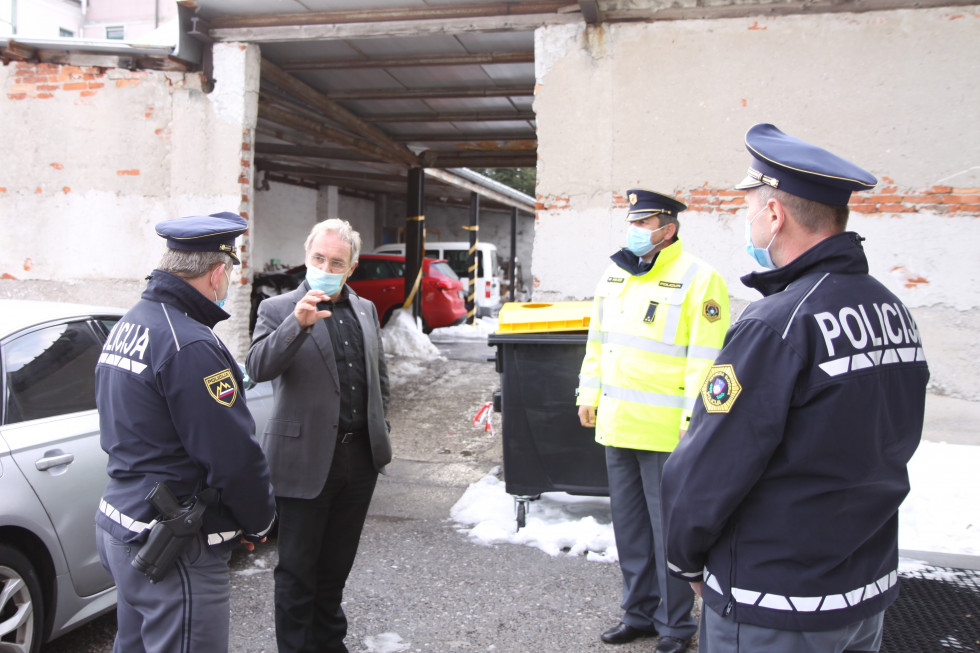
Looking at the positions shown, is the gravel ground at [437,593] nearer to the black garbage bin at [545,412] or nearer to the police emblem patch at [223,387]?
the black garbage bin at [545,412]

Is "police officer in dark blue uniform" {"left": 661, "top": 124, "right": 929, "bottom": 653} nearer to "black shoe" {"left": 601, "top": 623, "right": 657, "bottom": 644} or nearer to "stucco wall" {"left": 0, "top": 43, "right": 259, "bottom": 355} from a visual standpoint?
"black shoe" {"left": 601, "top": 623, "right": 657, "bottom": 644}

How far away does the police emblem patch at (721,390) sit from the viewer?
159 cm

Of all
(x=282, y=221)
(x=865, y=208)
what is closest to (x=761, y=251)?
(x=865, y=208)

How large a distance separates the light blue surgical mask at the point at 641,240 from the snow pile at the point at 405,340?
30.6 ft

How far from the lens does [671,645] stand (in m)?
3.17

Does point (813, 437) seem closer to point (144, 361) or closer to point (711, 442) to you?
point (711, 442)

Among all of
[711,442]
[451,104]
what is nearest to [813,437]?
[711,442]

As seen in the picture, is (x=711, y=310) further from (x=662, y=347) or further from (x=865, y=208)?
(x=865, y=208)

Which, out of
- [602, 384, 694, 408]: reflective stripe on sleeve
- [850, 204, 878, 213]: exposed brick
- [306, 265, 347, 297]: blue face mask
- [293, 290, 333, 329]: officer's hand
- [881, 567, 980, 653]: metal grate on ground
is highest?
[850, 204, 878, 213]: exposed brick

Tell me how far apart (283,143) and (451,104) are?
4616 mm

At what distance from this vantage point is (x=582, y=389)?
361 centimetres

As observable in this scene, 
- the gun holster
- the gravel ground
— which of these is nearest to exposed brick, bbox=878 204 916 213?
the gravel ground

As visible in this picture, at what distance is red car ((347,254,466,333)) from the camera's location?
14.6 meters

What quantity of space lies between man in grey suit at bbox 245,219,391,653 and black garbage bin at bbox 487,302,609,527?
172 centimetres
